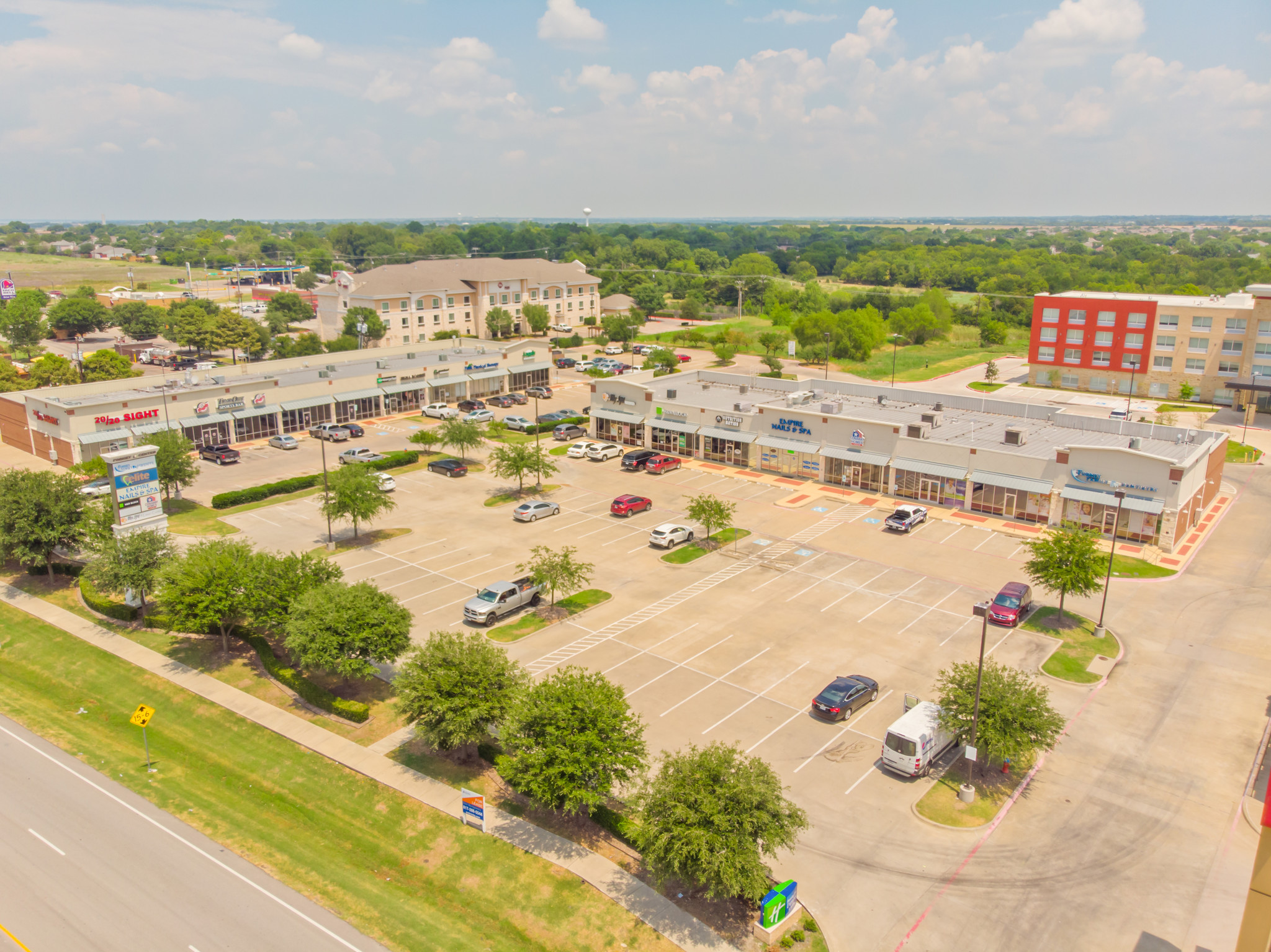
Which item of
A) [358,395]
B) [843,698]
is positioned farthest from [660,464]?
[843,698]

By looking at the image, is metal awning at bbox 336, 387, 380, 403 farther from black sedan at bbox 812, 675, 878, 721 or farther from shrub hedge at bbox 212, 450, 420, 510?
black sedan at bbox 812, 675, 878, 721

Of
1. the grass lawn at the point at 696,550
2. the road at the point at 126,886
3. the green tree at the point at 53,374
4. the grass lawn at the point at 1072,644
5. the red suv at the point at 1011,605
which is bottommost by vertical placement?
the road at the point at 126,886

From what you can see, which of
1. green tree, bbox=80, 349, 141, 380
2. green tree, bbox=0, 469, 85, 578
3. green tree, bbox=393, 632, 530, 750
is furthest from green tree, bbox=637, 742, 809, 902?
green tree, bbox=80, 349, 141, 380

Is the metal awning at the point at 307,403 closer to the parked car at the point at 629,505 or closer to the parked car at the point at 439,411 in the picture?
the parked car at the point at 439,411

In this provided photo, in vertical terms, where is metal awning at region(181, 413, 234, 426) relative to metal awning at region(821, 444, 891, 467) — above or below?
above

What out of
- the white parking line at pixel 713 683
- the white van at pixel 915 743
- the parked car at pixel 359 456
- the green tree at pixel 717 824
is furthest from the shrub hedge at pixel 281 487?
the green tree at pixel 717 824

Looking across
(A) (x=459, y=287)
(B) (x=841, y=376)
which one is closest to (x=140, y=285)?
(A) (x=459, y=287)
